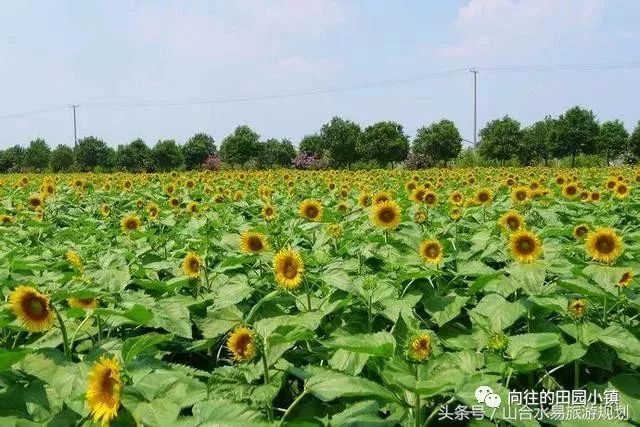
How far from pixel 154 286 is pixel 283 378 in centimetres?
113

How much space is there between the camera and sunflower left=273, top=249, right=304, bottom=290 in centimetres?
271

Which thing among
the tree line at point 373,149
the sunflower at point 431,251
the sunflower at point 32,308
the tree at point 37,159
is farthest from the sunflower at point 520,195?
the tree at point 37,159

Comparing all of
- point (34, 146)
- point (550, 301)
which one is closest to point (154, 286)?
point (550, 301)

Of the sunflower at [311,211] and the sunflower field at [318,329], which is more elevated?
the sunflower at [311,211]

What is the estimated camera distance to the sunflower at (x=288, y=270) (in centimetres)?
271

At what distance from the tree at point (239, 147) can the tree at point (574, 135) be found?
68.1 feet

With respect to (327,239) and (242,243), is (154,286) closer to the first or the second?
(242,243)

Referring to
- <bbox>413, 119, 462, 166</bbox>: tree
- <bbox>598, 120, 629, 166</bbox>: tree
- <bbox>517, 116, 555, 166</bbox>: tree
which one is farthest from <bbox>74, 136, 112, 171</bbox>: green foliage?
<bbox>598, 120, 629, 166</bbox>: tree

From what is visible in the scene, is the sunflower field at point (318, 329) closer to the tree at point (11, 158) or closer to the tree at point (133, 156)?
the tree at point (133, 156)

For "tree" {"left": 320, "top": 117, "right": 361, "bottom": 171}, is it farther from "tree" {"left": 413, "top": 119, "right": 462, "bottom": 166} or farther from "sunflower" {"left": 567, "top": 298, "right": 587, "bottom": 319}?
"sunflower" {"left": 567, "top": 298, "right": 587, "bottom": 319}

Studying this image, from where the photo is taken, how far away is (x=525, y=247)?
9.98 feet

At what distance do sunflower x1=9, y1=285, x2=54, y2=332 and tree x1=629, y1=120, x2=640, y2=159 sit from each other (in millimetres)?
49570

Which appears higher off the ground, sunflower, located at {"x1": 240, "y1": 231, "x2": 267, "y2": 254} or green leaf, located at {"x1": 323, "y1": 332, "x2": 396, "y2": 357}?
sunflower, located at {"x1": 240, "y1": 231, "x2": 267, "y2": 254}

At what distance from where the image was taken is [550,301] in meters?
2.51
